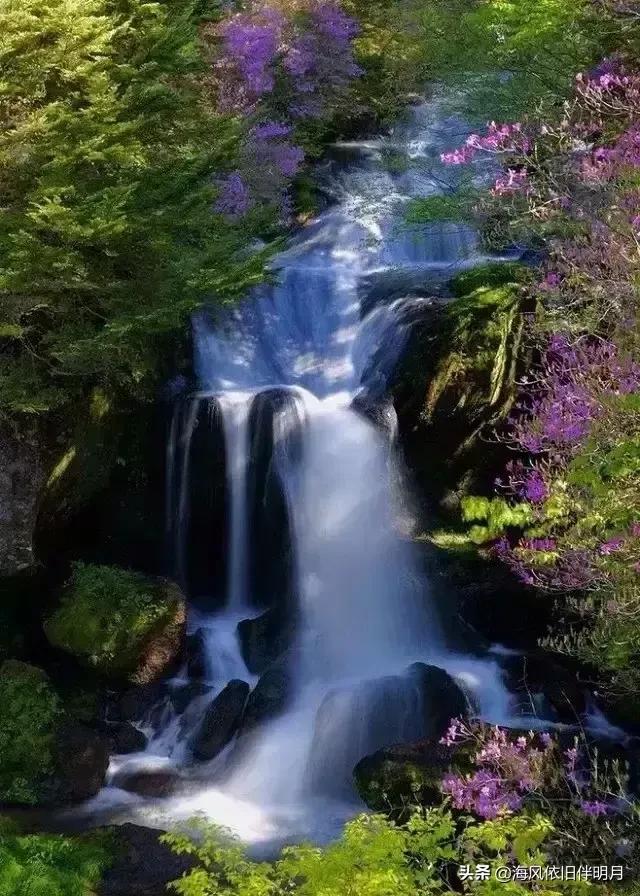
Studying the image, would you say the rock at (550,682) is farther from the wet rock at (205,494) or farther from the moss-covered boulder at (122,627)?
the wet rock at (205,494)

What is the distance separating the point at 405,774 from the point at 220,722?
8.76 ft

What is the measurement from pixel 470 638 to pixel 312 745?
283 centimetres

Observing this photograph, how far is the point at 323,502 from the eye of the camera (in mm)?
11680

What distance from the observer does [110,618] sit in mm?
9945

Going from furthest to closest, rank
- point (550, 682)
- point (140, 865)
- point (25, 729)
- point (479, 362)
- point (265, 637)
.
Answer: point (479, 362)
point (265, 637)
point (550, 682)
point (25, 729)
point (140, 865)

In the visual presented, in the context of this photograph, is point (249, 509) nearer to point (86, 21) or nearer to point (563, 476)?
point (563, 476)

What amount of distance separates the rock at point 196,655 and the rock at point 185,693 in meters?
0.26

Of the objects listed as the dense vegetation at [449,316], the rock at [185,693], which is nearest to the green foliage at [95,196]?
the dense vegetation at [449,316]

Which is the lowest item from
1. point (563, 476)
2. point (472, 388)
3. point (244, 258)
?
point (472, 388)

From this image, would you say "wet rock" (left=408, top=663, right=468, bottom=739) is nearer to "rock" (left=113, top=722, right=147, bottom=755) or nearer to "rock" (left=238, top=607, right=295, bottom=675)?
"rock" (left=238, top=607, right=295, bottom=675)

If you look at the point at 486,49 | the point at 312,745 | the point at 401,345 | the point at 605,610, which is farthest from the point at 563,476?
the point at 486,49

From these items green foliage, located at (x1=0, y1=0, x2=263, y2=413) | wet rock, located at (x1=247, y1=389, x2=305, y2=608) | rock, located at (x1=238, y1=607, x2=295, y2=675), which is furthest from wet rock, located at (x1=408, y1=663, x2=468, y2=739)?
green foliage, located at (x1=0, y1=0, x2=263, y2=413)

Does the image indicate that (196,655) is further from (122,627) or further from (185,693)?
(122,627)

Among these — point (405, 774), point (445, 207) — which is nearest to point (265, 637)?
point (405, 774)
